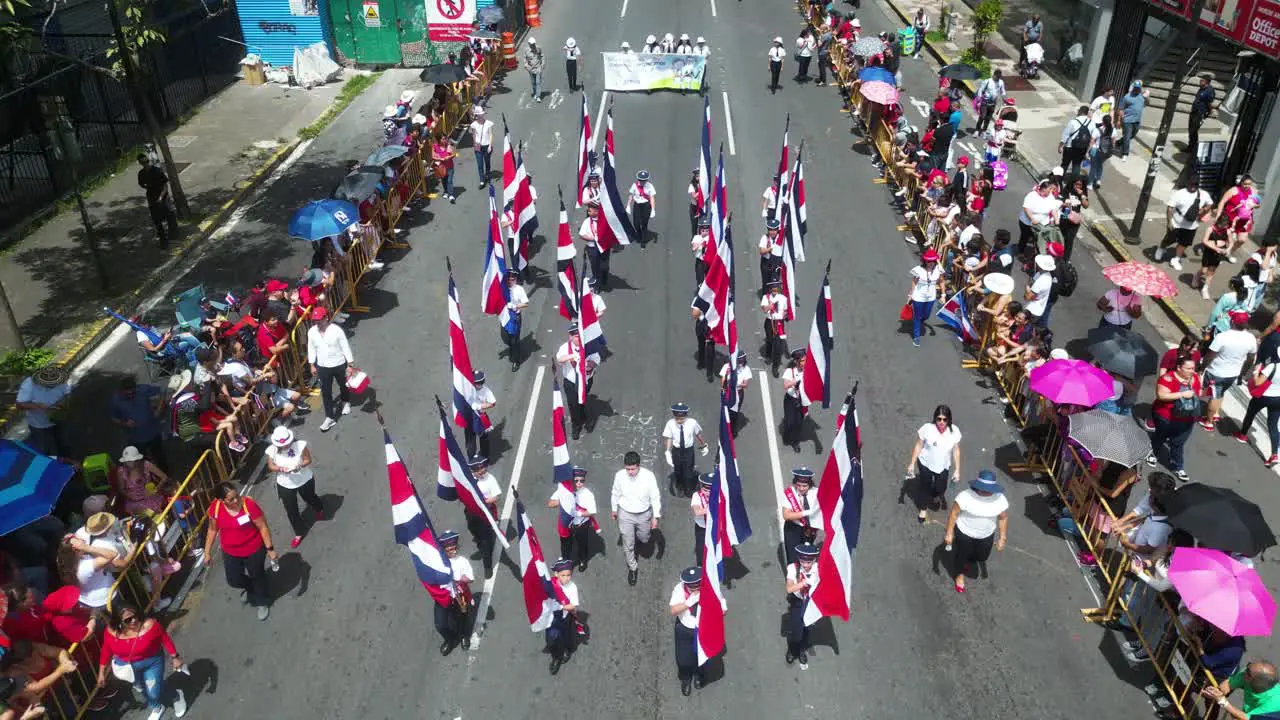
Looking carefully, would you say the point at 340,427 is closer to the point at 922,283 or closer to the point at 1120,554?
the point at 922,283

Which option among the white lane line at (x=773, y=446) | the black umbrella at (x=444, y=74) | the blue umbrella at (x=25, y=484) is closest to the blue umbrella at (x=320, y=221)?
the blue umbrella at (x=25, y=484)

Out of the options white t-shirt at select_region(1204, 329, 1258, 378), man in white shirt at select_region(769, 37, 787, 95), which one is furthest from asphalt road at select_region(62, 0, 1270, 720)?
man in white shirt at select_region(769, 37, 787, 95)

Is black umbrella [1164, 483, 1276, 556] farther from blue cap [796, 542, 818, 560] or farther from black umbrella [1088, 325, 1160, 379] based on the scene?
blue cap [796, 542, 818, 560]

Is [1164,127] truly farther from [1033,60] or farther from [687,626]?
[687,626]

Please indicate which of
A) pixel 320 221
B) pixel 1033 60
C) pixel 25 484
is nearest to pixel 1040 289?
pixel 320 221

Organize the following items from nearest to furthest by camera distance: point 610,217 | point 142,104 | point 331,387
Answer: point 331,387 → point 610,217 → point 142,104

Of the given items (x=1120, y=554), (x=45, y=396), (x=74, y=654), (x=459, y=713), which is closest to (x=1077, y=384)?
(x=1120, y=554)

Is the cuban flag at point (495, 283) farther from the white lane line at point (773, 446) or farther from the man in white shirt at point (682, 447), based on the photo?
the white lane line at point (773, 446)
